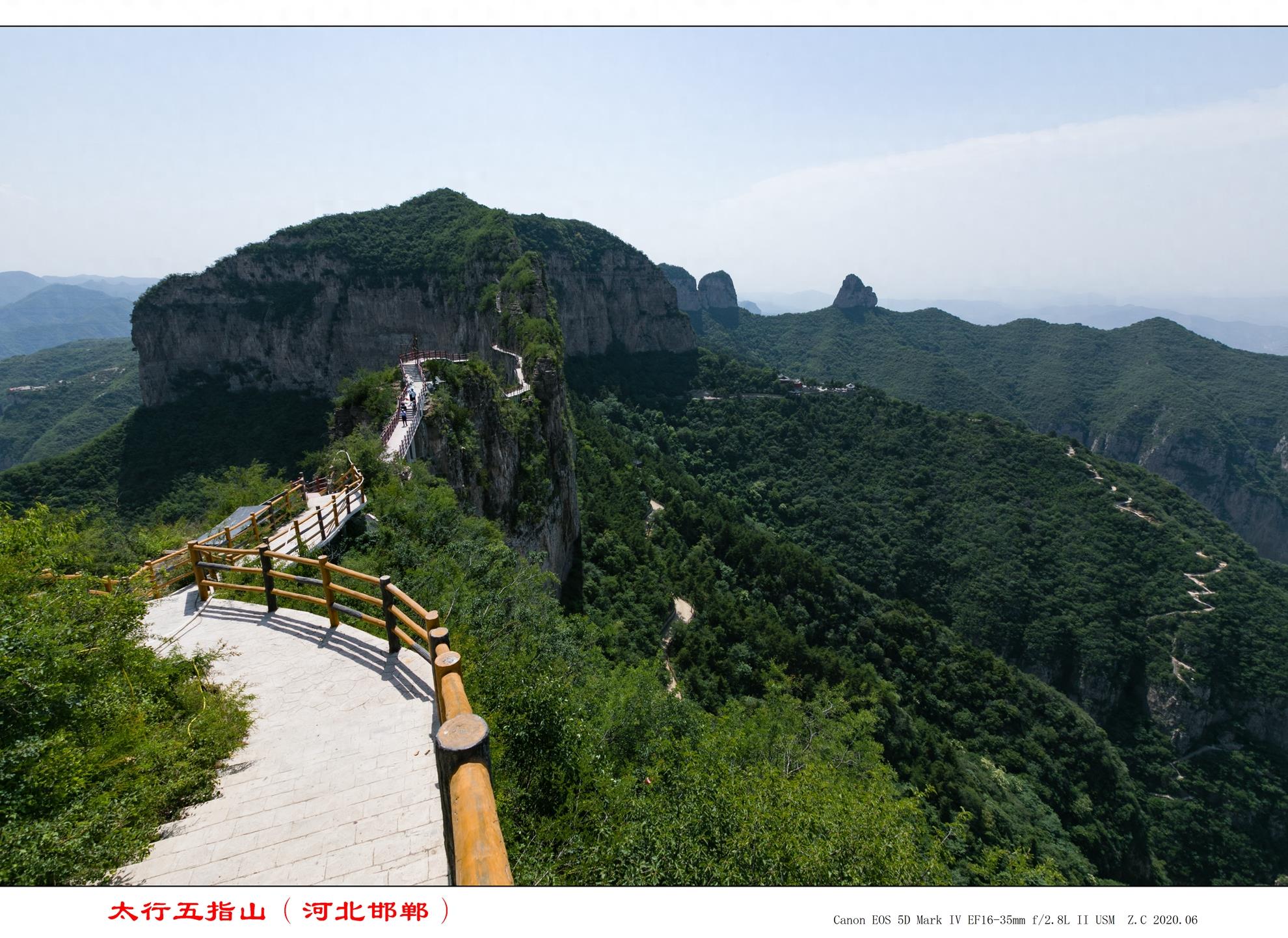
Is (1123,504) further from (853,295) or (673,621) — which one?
(853,295)

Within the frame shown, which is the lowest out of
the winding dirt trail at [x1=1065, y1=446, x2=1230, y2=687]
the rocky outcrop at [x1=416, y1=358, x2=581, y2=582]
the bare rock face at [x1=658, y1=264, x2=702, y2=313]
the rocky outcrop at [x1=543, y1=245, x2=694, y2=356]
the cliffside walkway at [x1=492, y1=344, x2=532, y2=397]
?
the winding dirt trail at [x1=1065, y1=446, x2=1230, y2=687]

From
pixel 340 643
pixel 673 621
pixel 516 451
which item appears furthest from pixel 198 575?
pixel 673 621

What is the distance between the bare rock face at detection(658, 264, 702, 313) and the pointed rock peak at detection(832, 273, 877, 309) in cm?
4366

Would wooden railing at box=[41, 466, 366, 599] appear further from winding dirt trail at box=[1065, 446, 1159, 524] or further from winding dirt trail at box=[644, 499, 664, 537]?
winding dirt trail at box=[1065, 446, 1159, 524]

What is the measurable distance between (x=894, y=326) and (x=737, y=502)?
435ft

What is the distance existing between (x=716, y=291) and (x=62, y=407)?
543 feet

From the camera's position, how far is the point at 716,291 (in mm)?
185625

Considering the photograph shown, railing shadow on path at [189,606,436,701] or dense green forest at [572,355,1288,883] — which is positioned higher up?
railing shadow on path at [189,606,436,701]

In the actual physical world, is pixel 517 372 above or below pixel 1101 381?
→ below

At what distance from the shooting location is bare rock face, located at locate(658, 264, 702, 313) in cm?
17850

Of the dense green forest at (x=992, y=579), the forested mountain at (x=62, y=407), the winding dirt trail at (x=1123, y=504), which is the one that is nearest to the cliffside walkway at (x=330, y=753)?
the dense green forest at (x=992, y=579)

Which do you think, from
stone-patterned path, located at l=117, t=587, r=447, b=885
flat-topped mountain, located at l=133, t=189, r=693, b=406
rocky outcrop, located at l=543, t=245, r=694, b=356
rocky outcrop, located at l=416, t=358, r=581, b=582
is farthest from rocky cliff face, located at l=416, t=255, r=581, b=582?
rocky outcrop, located at l=543, t=245, r=694, b=356

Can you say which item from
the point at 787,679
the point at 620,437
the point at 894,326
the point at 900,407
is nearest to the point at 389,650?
the point at 787,679

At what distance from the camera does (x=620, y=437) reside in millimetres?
67812
